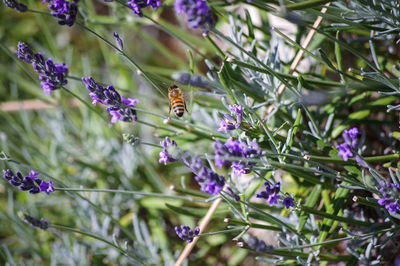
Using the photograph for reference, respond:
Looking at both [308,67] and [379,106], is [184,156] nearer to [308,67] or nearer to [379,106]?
[379,106]

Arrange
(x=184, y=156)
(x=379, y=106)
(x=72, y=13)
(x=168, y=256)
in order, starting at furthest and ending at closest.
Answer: (x=168, y=256)
(x=379, y=106)
(x=72, y=13)
(x=184, y=156)

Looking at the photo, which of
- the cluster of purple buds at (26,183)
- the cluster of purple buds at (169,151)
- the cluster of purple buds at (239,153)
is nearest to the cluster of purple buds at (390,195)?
the cluster of purple buds at (239,153)

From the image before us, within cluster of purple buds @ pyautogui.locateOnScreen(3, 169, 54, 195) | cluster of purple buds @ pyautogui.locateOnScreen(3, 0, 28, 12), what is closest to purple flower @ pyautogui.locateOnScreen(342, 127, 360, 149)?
cluster of purple buds @ pyautogui.locateOnScreen(3, 169, 54, 195)

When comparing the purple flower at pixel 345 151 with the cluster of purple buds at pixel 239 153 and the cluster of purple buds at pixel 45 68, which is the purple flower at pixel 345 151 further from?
the cluster of purple buds at pixel 45 68

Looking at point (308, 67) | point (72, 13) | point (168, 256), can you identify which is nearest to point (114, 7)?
point (72, 13)

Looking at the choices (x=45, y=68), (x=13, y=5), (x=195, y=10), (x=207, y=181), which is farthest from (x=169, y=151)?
(x=13, y=5)

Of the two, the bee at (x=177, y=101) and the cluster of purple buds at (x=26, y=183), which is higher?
the bee at (x=177, y=101)

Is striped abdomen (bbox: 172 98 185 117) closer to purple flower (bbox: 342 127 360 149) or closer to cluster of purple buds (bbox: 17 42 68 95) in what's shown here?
cluster of purple buds (bbox: 17 42 68 95)

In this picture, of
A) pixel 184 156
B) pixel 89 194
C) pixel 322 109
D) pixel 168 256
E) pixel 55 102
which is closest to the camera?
pixel 184 156
